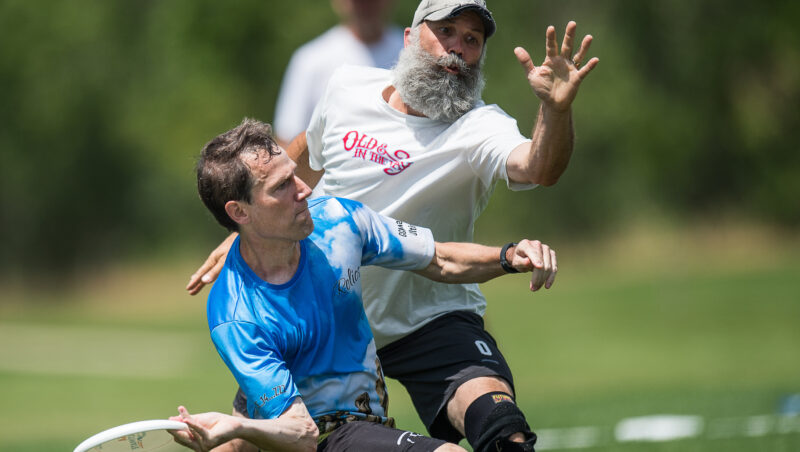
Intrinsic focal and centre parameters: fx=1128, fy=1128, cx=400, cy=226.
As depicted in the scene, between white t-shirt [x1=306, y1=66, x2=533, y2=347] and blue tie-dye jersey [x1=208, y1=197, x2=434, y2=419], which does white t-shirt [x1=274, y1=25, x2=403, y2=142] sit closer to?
white t-shirt [x1=306, y1=66, x2=533, y2=347]

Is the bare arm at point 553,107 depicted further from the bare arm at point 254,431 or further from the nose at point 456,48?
the bare arm at point 254,431

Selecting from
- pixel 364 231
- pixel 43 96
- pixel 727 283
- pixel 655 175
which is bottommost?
pixel 364 231

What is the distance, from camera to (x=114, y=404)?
17.0 meters

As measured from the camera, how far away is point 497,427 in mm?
4590

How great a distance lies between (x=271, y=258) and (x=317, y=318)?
299 millimetres

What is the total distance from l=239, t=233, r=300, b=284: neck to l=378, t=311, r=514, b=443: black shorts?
1.07 meters

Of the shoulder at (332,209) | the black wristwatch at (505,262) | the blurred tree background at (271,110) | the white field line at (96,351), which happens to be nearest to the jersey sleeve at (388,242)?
the shoulder at (332,209)

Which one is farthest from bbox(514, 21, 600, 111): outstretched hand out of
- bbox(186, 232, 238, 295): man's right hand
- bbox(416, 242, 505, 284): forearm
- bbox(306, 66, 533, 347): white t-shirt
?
bbox(186, 232, 238, 295): man's right hand

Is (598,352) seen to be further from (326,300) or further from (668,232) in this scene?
(326,300)

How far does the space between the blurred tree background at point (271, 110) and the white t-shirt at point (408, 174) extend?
25255 millimetres

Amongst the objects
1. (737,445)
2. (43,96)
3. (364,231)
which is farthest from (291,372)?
(43,96)

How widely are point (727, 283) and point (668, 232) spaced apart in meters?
5.59

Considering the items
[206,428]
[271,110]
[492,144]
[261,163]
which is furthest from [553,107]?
[271,110]

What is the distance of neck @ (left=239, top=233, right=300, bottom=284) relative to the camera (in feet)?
14.6
